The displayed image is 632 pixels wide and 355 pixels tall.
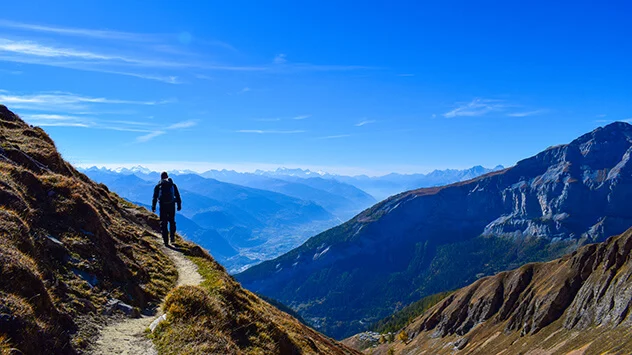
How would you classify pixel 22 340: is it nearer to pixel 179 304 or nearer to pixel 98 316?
pixel 98 316

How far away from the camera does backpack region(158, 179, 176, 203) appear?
26.5 meters

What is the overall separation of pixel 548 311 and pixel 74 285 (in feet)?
469

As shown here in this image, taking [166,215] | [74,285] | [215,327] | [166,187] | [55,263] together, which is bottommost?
[215,327]

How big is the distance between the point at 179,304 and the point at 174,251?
15.1 meters

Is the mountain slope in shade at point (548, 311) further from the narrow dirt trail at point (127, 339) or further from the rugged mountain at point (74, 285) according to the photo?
the narrow dirt trail at point (127, 339)

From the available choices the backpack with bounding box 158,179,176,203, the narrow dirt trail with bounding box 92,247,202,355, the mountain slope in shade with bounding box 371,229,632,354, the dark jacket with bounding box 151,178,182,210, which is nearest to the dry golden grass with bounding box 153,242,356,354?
the narrow dirt trail with bounding box 92,247,202,355

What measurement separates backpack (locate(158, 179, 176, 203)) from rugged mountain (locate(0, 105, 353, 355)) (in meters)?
3.82

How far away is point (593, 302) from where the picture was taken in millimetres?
106312

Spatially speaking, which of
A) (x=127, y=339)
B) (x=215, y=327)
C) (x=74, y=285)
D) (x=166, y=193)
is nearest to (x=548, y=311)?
(x=166, y=193)

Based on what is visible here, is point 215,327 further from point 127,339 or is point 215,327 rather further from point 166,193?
point 166,193

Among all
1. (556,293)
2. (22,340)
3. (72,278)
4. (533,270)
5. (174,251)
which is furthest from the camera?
(533,270)

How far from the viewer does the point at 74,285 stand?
13891 mm

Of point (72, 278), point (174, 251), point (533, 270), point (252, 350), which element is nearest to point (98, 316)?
point (72, 278)

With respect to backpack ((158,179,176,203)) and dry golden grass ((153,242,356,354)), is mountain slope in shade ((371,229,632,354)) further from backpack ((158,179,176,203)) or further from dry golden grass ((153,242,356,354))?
backpack ((158,179,176,203))
